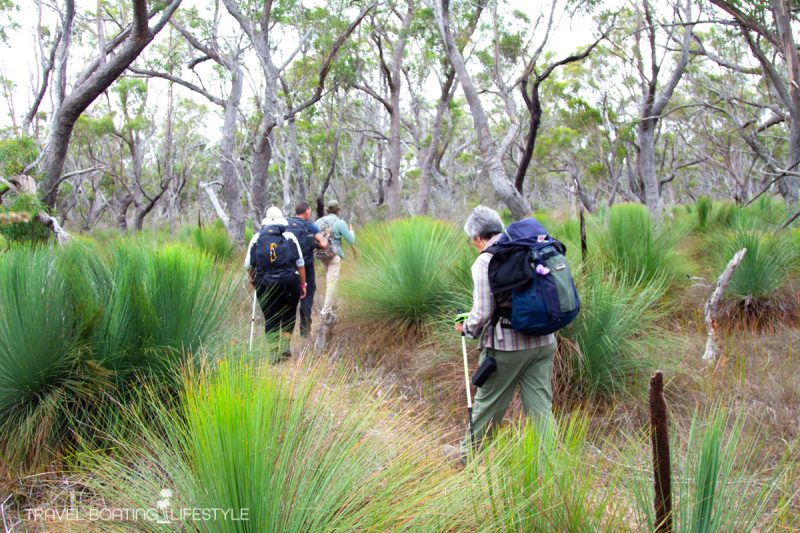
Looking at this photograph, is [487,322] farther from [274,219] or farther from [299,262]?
[274,219]

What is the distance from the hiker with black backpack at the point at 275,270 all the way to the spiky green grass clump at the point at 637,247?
11.3 ft

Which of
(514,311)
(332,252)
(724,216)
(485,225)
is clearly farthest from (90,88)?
(724,216)

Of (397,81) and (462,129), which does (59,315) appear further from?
(462,129)

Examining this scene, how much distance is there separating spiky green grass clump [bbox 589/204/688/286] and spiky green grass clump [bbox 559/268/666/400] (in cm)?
182

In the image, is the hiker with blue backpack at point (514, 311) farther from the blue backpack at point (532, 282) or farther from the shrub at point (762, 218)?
the shrub at point (762, 218)

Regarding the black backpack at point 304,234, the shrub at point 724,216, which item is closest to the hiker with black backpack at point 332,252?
the black backpack at point 304,234

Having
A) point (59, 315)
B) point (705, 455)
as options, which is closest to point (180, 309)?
point (59, 315)

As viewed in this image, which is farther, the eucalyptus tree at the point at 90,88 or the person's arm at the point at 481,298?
the eucalyptus tree at the point at 90,88

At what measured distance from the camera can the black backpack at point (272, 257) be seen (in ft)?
18.9

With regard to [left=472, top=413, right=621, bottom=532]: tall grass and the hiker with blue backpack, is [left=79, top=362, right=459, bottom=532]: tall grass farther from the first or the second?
the hiker with blue backpack

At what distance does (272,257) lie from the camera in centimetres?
577

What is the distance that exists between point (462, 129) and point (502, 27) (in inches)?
808

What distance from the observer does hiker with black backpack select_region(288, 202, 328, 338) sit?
699cm

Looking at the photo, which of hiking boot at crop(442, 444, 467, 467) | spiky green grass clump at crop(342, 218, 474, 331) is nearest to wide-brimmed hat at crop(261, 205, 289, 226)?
spiky green grass clump at crop(342, 218, 474, 331)
